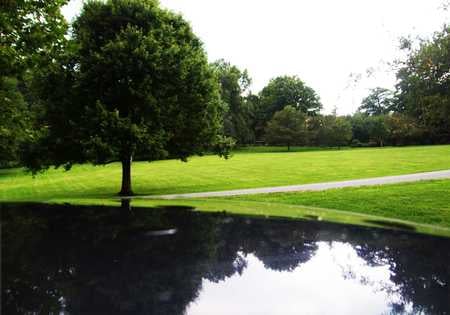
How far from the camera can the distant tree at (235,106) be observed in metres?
79.9

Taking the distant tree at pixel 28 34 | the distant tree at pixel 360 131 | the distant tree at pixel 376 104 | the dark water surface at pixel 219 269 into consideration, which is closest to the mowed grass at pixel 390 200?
the dark water surface at pixel 219 269

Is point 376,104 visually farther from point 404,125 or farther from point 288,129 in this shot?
point 404,125

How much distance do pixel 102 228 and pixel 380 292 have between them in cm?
737

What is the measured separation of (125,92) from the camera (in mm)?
18969

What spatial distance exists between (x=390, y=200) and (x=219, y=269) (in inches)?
413

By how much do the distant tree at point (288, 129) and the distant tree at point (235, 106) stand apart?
7.11 m

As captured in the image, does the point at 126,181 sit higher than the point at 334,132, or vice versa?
the point at 334,132

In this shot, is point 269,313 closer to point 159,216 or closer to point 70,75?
point 159,216

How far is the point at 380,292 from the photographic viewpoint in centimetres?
588

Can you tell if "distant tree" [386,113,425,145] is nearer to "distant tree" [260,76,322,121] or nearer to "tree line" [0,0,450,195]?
"tree line" [0,0,450,195]

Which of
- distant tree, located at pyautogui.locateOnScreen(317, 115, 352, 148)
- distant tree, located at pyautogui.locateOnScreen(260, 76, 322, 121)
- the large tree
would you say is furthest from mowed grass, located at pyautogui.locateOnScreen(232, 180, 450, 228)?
distant tree, located at pyautogui.locateOnScreen(260, 76, 322, 121)

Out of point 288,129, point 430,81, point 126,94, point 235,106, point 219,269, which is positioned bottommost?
point 219,269

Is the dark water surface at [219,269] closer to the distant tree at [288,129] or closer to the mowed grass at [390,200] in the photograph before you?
the mowed grass at [390,200]

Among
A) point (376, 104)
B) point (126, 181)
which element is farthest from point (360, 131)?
point (126, 181)
